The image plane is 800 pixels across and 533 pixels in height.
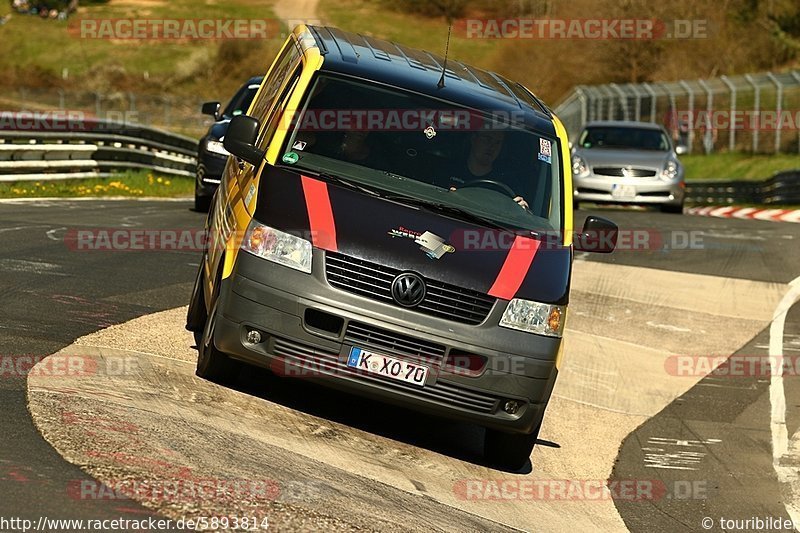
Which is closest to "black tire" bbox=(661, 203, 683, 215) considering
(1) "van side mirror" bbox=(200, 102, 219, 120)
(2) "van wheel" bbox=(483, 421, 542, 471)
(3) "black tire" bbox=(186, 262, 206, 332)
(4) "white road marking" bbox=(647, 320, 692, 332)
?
(1) "van side mirror" bbox=(200, 102, 219, 120)

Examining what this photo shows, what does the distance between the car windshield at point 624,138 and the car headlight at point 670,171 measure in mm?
794

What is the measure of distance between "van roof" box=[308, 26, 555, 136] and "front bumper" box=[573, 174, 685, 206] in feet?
45.4

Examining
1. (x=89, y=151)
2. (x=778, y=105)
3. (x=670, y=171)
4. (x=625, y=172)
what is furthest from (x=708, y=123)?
(x=89, y=151)

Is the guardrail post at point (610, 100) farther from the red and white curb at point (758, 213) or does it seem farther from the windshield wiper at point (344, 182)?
the windshield wiper at point (344, 182)

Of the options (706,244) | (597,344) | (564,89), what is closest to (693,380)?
(597,344)

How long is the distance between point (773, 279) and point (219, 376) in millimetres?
8362

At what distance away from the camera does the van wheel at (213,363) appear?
7348 millimetres

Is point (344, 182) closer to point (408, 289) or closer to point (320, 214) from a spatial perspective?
point (320, 214)

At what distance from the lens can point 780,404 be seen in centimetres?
980

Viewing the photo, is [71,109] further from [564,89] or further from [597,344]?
[597,344]

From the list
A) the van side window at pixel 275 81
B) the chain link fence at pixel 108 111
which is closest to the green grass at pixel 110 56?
the chain link fence at pixel 108 111

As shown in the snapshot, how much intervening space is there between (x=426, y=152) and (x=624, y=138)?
16801mm

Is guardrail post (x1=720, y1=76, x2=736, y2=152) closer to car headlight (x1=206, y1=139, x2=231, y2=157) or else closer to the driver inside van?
car headlight (x1=206, y1=139, x2=231, y2=157)

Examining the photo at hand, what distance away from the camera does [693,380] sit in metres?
10.5
